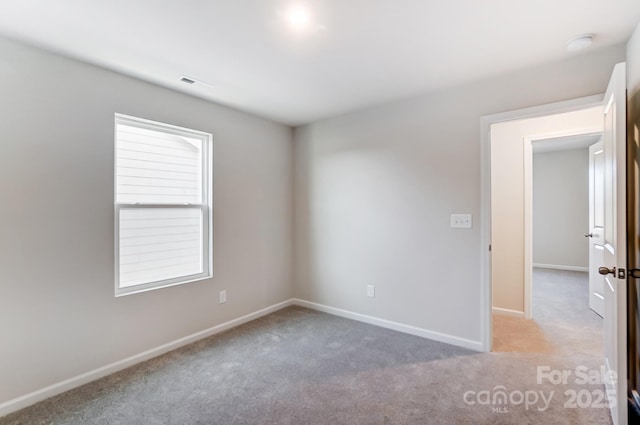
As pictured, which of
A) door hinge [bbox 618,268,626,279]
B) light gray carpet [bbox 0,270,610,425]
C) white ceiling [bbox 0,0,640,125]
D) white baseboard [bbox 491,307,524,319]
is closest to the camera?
door hinge [bbox 618,268,626,279]

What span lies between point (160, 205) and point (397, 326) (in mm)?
2676

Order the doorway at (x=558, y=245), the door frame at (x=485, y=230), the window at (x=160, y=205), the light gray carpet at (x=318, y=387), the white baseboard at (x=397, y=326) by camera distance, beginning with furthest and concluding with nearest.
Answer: the doorway at (x=558, y=245) → the white baseboard at (x=397, y=326) → the door frame at (x=485, y=230) → the window at (x=160, y=205) → the light gray carpet at (x=318, y=387)

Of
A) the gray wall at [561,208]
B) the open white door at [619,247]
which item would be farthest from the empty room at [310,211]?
the gray wall at [561,208]

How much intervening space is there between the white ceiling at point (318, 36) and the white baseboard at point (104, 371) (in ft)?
7.78

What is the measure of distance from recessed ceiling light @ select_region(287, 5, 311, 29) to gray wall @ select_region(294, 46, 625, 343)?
1.65m

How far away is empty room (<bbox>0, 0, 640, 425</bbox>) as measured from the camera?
1909mm

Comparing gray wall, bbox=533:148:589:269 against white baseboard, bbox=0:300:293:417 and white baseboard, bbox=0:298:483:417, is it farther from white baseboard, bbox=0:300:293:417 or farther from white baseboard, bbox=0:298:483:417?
white baseboard, bbox=0:300:293:417

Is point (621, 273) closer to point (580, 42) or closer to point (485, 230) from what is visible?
point (485, 230)

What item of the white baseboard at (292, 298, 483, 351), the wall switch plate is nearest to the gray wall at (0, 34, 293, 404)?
the white baseboard at (292, 298, 483, 351)

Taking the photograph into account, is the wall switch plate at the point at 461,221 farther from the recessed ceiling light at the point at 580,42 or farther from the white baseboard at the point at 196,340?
the recessed ceiling light at the point at 580,42

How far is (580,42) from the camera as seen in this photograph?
6.86 ft

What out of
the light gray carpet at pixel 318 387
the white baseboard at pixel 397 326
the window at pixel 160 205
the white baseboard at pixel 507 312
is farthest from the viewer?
the white baseboard at pixel 507 312

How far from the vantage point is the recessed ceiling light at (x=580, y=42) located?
6.75 feet

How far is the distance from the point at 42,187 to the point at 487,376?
11.5 ft
